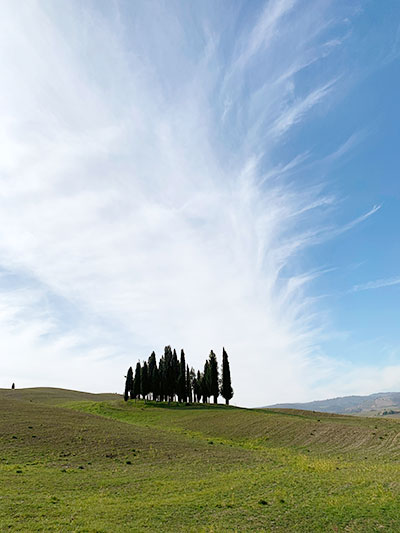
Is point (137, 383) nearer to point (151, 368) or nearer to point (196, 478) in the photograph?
point (151, 368)

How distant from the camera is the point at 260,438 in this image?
4362 cm

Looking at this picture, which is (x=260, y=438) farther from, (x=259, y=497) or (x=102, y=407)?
(x=102, y=407)

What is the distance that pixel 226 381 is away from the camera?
→ 8856 cm

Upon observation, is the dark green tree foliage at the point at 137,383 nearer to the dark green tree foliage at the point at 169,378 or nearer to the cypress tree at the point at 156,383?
the cypress tree at the point at 156,383

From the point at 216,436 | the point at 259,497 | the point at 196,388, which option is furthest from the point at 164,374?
the point at 259,497

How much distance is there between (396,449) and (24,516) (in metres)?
33.5

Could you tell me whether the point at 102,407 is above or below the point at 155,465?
above

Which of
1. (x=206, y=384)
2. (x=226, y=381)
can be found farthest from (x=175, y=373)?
(x=226, y=381)

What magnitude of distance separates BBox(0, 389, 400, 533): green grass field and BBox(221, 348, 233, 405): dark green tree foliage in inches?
1611

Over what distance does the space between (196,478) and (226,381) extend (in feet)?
221

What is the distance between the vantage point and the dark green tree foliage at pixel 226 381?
87562 mm

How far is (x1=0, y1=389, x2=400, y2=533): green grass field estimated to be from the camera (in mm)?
14930

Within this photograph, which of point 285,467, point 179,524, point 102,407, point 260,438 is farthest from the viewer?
point 102,407

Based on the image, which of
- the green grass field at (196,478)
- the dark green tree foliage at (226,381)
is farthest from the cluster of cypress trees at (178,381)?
the green grass field at (196,478)
